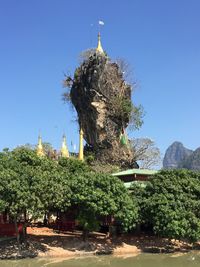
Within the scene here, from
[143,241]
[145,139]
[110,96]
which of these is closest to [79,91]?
[110,96]

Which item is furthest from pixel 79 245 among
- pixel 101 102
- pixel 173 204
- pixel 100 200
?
pixel 101 102

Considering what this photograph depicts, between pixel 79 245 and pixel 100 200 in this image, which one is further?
pixel 79 245

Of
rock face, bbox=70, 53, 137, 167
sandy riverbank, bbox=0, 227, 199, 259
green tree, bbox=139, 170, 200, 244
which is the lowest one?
sandy riverbank, bbox=0, 227, 199, 259

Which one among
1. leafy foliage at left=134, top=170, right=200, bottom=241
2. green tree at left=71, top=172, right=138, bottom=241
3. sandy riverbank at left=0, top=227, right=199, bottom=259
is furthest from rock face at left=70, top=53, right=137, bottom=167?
green tree at left=71, top=172, right=138, bottom=241

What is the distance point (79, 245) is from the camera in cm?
3438

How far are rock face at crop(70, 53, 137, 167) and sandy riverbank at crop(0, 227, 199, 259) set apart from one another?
90.6 feet

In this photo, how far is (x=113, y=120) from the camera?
67375 mm

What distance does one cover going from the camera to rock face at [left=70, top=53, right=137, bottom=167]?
66750mm

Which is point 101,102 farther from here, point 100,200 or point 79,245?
point 100,200

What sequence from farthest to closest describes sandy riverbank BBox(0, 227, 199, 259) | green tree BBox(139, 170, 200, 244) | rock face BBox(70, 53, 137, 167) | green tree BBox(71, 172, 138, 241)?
rock face BBox(70, 53, 137, 167) → green tree BBox(139, 170, 200, 244) → green tree BBox(71, 172, 138, 241) → sandy riverbank BBox(0, 227, 199, 259)

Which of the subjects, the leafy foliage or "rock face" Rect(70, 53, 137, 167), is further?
"rock face" Rect(70, 53, 137, 167)

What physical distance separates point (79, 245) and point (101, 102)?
36.2 m

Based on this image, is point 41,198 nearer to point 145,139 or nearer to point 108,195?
point 108,195

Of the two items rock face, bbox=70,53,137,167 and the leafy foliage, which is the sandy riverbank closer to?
the leafy foliage
